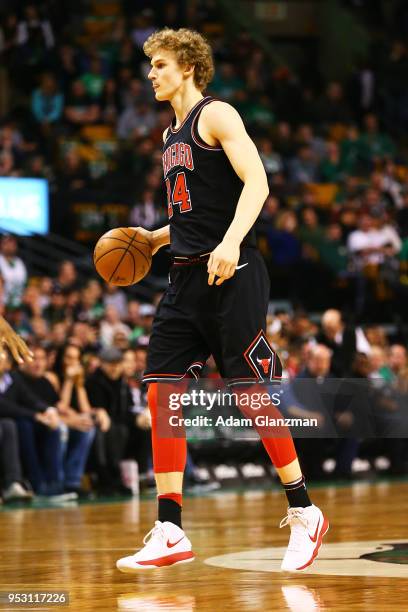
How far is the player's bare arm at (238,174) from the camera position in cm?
523

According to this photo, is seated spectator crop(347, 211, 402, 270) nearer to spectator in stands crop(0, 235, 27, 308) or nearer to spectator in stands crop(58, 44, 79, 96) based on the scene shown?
spectator in stands crop(0, 235, 27, 308)

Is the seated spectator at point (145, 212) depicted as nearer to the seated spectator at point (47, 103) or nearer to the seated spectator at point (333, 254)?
the seated spectator at point (333, 254)

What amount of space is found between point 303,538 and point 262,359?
76cm

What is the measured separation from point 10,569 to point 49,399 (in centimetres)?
603

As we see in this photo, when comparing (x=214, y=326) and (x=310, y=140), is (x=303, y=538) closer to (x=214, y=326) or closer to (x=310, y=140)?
(x=214, y=326)

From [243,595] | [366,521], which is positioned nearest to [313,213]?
[366,521]

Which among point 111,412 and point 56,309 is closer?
point 111,412

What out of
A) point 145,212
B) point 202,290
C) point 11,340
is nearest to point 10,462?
point 145,212

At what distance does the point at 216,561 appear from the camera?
6000mm

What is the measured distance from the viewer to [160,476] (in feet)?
18.3

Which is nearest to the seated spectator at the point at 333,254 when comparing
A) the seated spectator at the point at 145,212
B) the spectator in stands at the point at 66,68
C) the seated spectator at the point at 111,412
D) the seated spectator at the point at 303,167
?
the seated spectator at the point at 145,212

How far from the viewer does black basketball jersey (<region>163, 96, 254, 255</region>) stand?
218 inches

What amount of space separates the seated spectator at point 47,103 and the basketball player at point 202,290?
42.7 feet

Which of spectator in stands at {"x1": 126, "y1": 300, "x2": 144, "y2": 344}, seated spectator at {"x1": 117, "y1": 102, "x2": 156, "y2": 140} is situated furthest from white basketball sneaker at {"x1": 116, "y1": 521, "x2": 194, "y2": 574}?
seated spectator at {"x1": 117, "y1": 102, "x2": 156, "y2": 140}
